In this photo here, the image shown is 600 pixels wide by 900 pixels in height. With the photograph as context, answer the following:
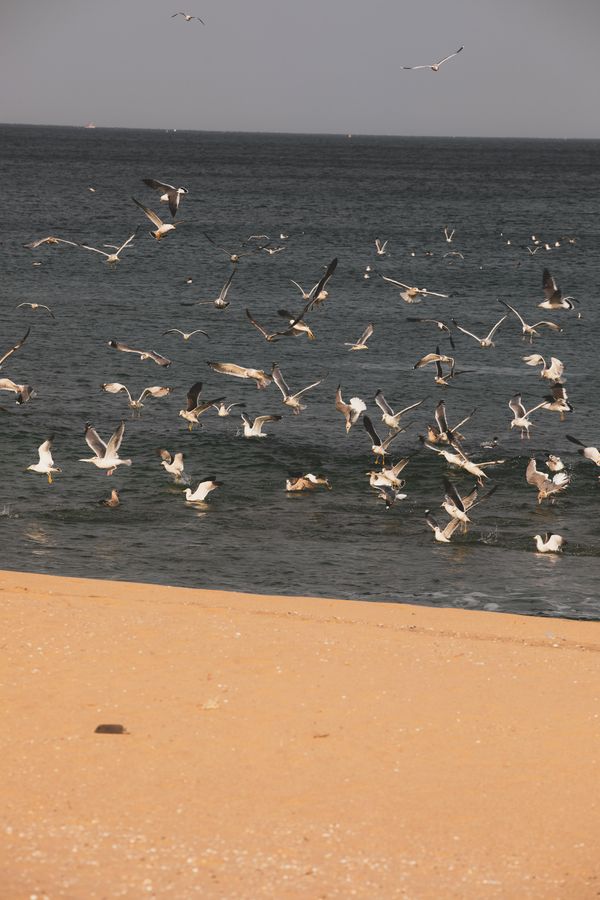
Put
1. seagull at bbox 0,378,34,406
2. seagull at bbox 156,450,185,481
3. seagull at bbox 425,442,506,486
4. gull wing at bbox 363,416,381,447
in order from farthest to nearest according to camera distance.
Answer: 1. seagull at bbox 0,378,34,406
2. gull wing at bbox 363,416,381,447
3. seagull at bbox 425,442,506,486
4. seagull at bbox 156,450,185,481

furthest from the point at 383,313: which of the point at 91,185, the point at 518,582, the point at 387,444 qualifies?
the point at 91,185

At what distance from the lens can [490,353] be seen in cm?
3959

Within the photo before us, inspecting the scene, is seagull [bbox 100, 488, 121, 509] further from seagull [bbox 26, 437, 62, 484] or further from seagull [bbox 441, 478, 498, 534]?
seagull [bbox 441, 478, 498, 534]

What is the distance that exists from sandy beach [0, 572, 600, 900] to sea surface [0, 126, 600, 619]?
5680mm

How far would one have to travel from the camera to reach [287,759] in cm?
920

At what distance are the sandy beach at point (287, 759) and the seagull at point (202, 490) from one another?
9349mm

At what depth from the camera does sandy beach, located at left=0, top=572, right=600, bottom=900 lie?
787 cm

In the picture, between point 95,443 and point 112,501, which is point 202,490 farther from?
point 95,443

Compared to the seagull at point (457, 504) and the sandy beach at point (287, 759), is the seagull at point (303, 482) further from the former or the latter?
the sandy beach at point (287, 759)

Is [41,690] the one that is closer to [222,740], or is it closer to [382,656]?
[222,740]

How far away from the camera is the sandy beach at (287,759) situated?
787 cm

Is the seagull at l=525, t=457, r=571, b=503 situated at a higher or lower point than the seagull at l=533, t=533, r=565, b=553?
higher

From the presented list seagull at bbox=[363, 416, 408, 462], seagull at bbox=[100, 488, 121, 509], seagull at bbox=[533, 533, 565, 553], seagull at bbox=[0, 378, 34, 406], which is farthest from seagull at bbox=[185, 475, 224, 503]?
seagull at bbox=[533, 533, 565, 553]

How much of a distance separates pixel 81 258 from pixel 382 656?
54189 millimetres
